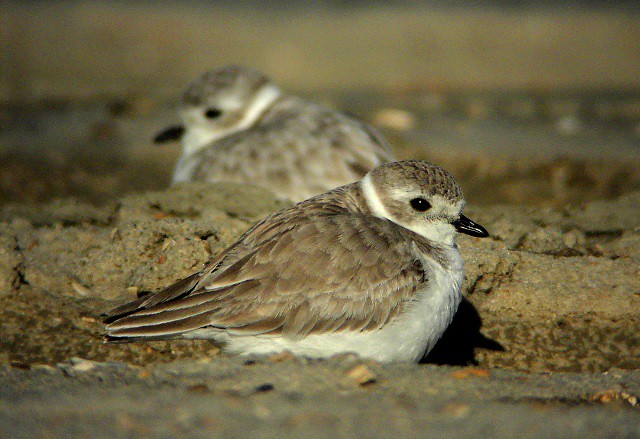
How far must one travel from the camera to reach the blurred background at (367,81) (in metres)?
7.81

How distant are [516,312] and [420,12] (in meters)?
10.3

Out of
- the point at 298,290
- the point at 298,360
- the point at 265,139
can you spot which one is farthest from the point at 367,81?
the point at 298,360

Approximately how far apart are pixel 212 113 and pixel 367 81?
501 cm

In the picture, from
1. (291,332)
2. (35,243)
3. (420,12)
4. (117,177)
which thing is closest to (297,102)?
(117,177)

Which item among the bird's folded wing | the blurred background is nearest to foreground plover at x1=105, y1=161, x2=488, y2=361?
the bird's folded wing

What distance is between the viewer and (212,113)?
676cm

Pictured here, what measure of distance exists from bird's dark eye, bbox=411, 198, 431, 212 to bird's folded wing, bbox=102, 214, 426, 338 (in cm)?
41

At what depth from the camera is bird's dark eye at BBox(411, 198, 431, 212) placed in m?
3.95

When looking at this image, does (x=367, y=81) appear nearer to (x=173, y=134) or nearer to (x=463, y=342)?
(x=173, y=134)

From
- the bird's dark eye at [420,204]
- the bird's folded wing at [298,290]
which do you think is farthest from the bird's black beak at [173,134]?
the bird's folded wing at [298,290]

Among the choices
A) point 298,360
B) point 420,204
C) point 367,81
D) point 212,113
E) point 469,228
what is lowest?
point 298,360

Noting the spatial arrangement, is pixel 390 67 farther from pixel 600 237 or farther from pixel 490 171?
pixel 600 237

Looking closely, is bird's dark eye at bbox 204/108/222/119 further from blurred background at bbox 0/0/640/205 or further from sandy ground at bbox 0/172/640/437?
sandy ground at bbox 0/172/640/437

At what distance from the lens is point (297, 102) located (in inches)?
262
